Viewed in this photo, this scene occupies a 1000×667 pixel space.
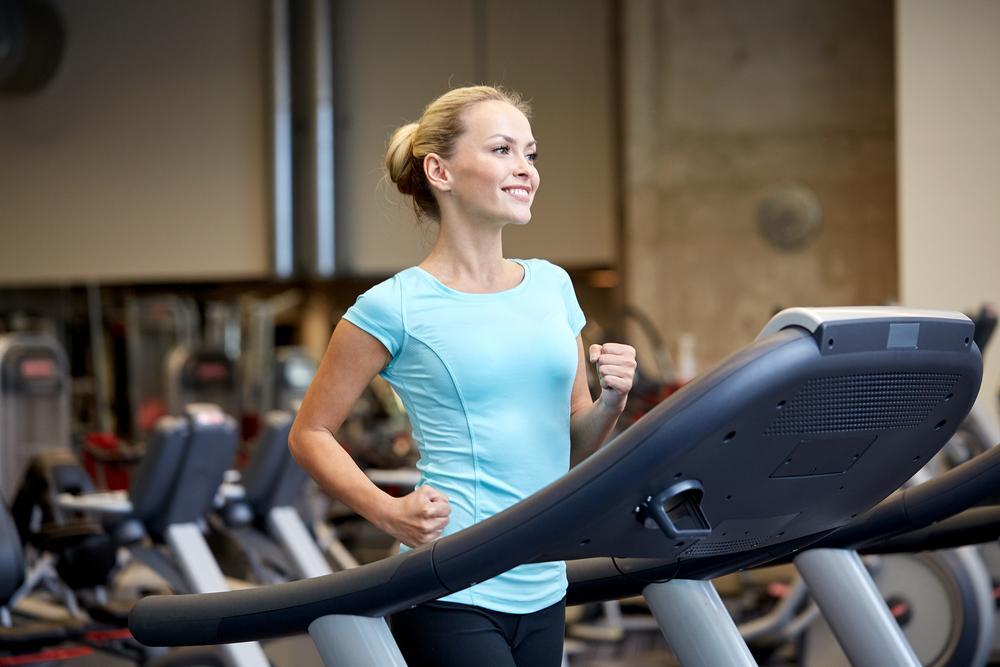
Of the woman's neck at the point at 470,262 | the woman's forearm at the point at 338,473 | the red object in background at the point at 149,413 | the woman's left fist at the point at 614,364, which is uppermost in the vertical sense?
the woman's neck at the point at 470,262

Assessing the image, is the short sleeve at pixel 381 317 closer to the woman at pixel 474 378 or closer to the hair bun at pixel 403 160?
the woman at pixel 474 378

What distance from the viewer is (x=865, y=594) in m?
1.70

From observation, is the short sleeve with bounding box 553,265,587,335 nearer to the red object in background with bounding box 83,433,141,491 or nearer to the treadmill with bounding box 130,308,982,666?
the treadmill with bounding box 130,308,982,666

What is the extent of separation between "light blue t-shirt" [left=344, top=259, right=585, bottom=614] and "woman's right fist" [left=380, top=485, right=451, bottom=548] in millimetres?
112

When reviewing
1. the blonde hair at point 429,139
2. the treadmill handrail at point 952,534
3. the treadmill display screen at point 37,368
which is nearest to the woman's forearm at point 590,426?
the blonde hair at point 429,139

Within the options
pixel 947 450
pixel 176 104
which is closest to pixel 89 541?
pixel 947 450

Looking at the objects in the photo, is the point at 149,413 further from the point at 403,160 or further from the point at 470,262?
the point at 470,262

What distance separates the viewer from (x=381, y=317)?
4.69 feet

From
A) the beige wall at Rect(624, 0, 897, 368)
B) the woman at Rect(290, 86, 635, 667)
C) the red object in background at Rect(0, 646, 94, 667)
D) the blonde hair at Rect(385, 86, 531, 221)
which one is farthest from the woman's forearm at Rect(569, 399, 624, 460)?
the beige wall at Rect(624, 0, 897, 368)

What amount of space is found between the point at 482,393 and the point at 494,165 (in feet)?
0.85

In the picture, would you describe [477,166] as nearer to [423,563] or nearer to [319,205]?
[423,563]

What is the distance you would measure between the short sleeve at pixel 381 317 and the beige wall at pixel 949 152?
578 centimetres

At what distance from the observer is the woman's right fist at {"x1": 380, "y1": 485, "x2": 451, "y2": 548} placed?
4.17ft

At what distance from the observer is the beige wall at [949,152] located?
6.70 metres
